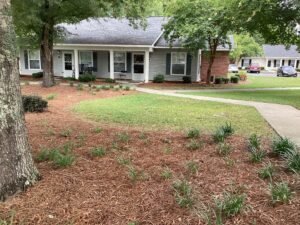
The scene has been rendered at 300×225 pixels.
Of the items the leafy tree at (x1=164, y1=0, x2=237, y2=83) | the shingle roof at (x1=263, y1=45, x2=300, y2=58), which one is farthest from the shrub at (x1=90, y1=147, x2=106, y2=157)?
the shingle roof at (x1=263, y1=45, x2=300, y2=58)

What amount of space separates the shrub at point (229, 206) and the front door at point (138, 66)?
66.9ft

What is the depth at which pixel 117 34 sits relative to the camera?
2380cm

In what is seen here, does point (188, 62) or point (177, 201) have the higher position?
point (188, 62)

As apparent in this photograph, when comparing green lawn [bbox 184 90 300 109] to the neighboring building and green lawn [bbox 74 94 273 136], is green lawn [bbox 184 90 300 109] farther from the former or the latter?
the neighboring building

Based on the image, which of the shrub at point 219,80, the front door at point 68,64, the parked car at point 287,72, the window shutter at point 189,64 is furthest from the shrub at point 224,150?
the parked car at point 287,72

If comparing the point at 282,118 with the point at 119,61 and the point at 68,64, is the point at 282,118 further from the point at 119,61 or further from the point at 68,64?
the point at 68,64

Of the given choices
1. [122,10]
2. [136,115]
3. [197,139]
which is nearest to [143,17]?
[122,10]

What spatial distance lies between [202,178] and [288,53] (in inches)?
2426

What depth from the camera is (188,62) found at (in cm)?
2273

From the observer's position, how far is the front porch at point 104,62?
22781 mm

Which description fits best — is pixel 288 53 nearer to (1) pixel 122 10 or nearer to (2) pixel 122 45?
(2) pixel 122 45

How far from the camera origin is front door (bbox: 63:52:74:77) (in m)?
24.9

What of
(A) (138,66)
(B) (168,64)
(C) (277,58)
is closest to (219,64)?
(B) (168,64)

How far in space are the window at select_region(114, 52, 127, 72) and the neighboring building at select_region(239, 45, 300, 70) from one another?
44213 mm
